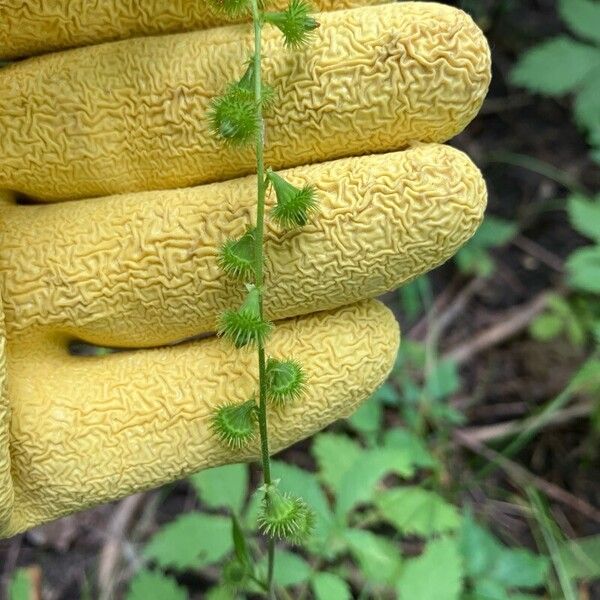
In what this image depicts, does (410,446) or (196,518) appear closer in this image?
(196,518)

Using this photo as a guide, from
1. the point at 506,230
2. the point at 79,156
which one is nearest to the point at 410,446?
the point at 506,230

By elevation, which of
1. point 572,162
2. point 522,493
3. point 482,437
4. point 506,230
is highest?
point 572,162

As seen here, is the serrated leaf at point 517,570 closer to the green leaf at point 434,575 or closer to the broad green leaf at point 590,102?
the green leaf at point 434,575

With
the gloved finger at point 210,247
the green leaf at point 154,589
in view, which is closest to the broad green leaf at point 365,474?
the green leaf at point 154,589

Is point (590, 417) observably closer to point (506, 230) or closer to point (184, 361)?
point (506, 230)

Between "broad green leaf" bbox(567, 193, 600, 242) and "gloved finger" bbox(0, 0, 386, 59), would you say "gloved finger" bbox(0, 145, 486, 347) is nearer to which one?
"gloved finger" bbox(0, 0, 386, 59)

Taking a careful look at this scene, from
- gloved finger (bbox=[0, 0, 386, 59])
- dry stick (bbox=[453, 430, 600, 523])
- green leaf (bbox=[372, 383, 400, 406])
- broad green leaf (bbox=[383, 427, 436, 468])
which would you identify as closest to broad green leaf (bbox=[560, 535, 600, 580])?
dry stick (bbox=[453, 430, 600, 523])

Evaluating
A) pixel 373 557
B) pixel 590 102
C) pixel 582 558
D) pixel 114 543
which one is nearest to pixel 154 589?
pixel 373 557
